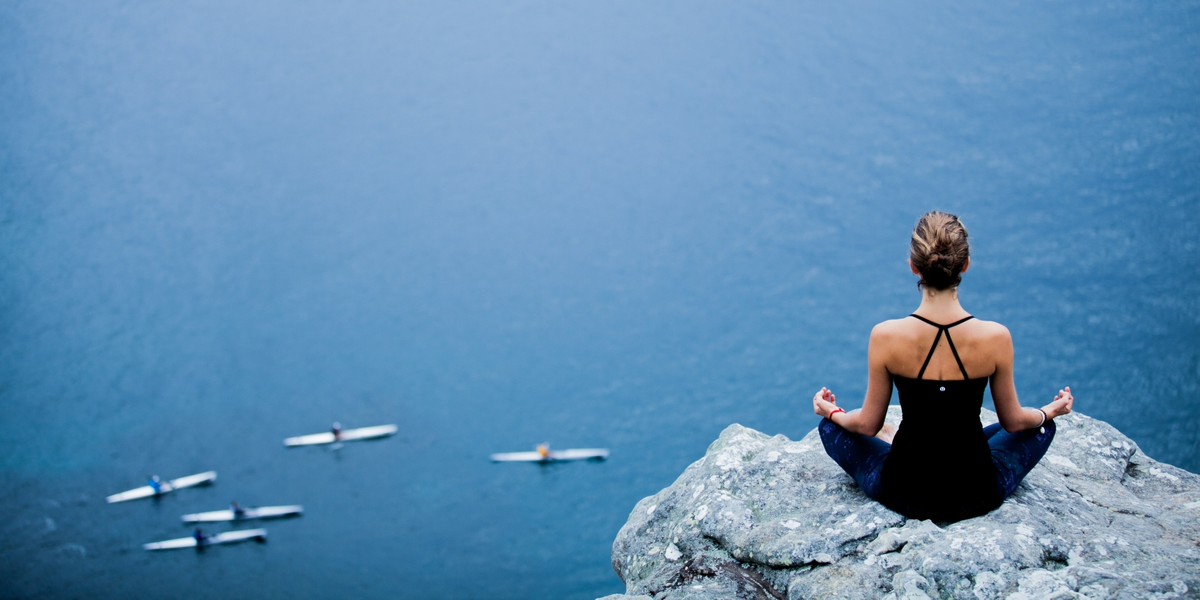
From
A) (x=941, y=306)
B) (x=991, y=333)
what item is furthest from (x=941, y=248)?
(x=991, y=333)

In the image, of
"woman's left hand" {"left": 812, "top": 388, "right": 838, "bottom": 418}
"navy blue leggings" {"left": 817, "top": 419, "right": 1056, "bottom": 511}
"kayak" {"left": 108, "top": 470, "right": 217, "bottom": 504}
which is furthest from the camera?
"kayak" {"left": 108, "top": 470, "right": 217, "bottom": 504}

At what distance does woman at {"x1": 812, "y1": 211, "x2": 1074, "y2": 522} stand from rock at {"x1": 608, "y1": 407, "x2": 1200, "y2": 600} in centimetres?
9

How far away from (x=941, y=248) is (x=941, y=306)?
16 cm

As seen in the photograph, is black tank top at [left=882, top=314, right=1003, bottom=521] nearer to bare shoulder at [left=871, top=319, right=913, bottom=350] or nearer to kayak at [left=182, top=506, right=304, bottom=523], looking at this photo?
bare shoulder at [left=871, top=319, right=913, bottom=350]

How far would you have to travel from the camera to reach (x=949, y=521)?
236 centimetres

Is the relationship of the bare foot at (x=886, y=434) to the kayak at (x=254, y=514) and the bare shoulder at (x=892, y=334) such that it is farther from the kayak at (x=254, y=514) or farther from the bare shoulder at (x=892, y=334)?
the kayak at (x=254, y=514)

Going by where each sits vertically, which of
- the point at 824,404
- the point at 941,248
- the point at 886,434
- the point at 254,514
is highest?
the point at 254,514

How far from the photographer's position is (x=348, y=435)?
11.5m

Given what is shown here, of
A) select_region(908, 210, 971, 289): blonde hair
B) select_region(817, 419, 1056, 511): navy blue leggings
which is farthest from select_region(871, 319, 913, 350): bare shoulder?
select_region(817, 419, 1056, 511): navy blue leggings

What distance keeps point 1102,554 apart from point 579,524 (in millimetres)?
8836

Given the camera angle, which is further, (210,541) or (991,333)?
(210,541)

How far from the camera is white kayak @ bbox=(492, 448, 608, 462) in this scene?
430 inches

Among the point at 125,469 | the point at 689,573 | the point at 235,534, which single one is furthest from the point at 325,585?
the point at 689,573

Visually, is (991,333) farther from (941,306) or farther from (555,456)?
(555,456)
